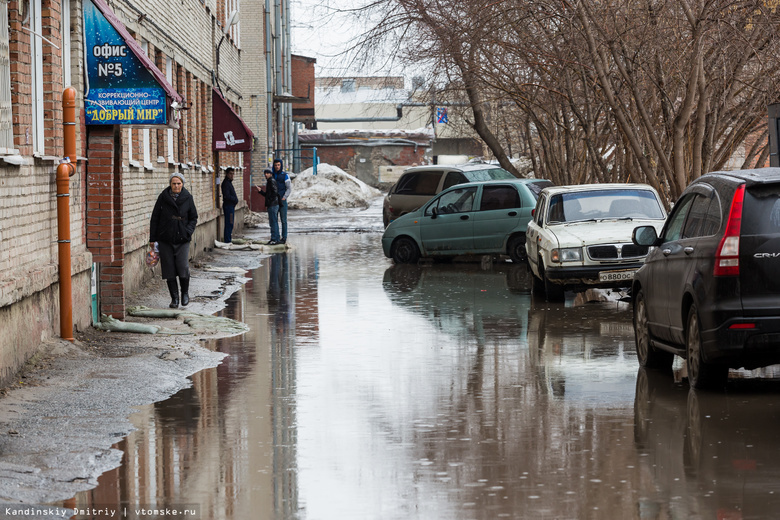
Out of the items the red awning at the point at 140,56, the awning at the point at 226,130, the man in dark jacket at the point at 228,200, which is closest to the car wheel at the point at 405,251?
the man in dark jacket at the point at 228,200

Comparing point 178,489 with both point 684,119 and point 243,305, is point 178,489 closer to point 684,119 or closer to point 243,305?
point 243,305

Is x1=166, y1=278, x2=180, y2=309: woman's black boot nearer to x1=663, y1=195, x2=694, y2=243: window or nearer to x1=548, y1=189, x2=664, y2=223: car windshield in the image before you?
x1=548, y1=189, x2=664, y2=223: car windshield

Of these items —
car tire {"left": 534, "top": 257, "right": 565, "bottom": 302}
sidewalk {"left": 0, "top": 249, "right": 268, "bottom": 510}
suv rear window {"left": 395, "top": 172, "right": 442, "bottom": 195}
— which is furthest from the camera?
suv rear window {"left": 395, "top": 172, "right": 442, "bottom": 195}

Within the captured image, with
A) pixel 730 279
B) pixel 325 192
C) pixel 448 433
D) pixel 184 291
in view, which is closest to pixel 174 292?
pixel 184 291

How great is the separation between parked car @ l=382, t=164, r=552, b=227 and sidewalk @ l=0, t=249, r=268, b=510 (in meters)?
15.9

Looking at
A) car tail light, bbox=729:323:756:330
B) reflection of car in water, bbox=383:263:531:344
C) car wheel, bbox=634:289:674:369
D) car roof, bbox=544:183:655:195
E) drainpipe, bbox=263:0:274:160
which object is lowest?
reflection of car in water, bbox=383:263:531:344

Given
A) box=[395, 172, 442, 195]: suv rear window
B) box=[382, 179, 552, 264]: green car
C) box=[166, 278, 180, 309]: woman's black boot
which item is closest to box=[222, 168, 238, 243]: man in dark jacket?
box=[395, 172, 442, 195]: suv rear window

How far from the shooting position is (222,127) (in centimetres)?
3006

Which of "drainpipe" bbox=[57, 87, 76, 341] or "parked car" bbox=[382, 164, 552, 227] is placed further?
"parked car" bbox=[382, 164, 552, 227]

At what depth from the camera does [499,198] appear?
76.9 ft

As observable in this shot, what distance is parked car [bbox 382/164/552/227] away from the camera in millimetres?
29734

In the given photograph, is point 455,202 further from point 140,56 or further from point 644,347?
point 644,347

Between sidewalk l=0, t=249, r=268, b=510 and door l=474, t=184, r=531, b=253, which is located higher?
door l=474, t=184, r=531, b=253

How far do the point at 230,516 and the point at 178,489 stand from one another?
674 mm
